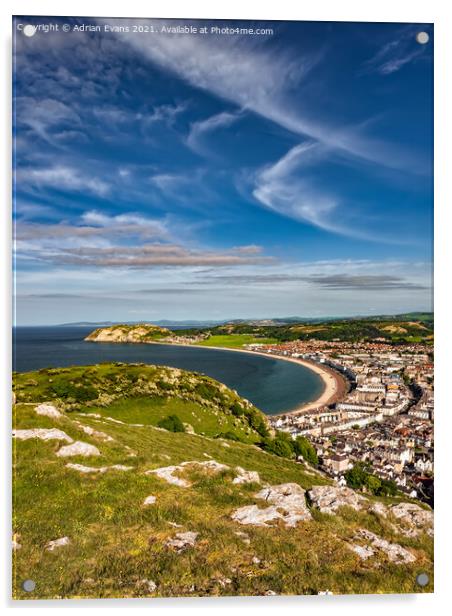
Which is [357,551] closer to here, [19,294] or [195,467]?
[195,467]

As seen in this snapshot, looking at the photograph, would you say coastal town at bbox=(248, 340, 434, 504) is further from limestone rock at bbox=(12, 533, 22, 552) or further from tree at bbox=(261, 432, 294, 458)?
limestone rock at bbox=(12, 533, 22, 552)

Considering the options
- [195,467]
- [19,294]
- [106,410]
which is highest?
[19,294]

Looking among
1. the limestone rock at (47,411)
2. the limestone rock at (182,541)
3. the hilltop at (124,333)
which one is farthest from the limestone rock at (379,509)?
the limestone rock at (47,411)

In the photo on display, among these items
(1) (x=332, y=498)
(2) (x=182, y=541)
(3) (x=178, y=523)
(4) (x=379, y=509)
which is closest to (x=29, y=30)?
(3) (x=178, y=523)

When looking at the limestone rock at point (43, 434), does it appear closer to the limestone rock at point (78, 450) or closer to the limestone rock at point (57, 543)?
the limestone rock at point (78, 450)

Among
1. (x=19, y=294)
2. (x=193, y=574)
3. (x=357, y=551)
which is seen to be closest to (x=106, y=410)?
(x=19, y=294)

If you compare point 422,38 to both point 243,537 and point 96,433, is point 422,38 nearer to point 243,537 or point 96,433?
point 243,537
